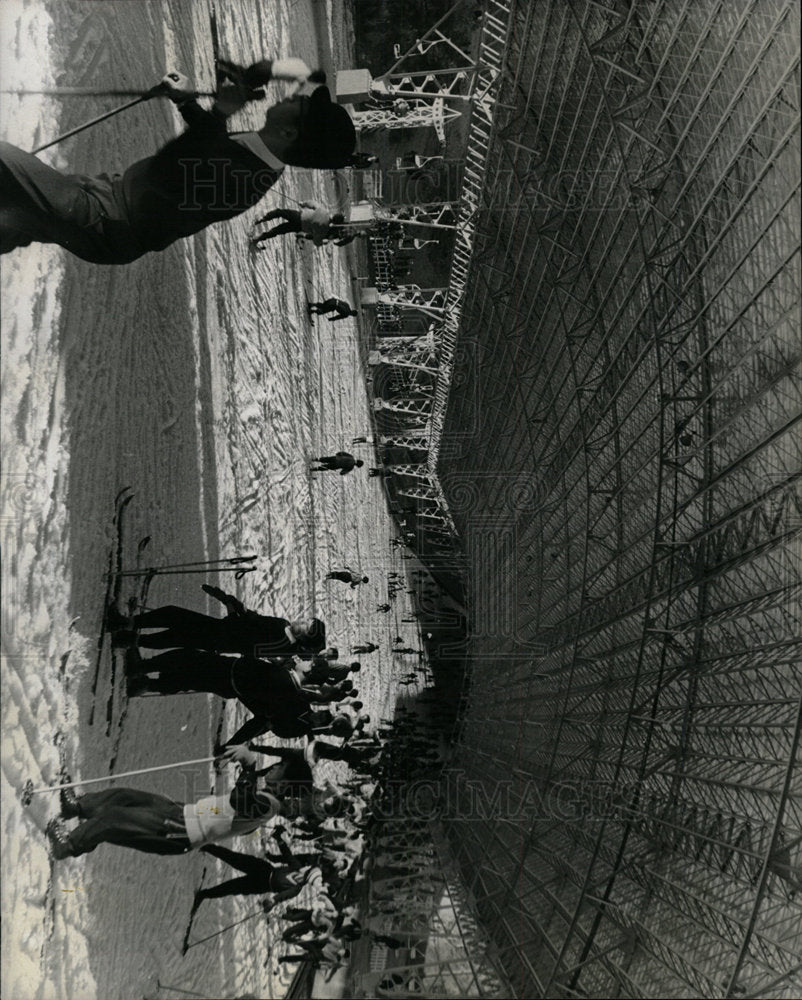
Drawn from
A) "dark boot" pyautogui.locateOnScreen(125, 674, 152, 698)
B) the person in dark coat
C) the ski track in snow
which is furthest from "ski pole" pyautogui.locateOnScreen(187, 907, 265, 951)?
the person in dark coat

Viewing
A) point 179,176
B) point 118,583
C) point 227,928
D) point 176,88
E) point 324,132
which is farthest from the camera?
point 227,928

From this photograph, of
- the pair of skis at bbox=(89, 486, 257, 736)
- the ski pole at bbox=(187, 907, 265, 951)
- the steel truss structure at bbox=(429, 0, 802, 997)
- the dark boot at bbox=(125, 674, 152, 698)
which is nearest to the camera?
the pair of skis at bbox=(89, 486, 257, 736)

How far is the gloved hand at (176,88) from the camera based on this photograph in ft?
17.7

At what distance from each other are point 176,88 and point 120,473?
3291 millimetres

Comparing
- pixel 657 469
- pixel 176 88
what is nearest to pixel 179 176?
pixel 176 88

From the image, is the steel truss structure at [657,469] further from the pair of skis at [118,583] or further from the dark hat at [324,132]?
the pair of skis at [118,583]

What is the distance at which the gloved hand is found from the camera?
5395mm

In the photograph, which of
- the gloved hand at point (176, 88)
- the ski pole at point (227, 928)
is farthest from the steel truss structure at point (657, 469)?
the gloved hand at point (176, 88)

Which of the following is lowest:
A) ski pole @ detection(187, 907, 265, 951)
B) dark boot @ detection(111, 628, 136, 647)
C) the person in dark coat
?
ski pole @ detection(187, 907, 265, 951)

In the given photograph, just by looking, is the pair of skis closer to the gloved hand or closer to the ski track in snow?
the ski track in snow

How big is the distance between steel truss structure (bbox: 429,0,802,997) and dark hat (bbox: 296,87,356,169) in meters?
7.09

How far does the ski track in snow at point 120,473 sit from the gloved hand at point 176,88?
46.9 inches

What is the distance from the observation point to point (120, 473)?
7391mm

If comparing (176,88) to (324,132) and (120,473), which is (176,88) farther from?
(120,473)
